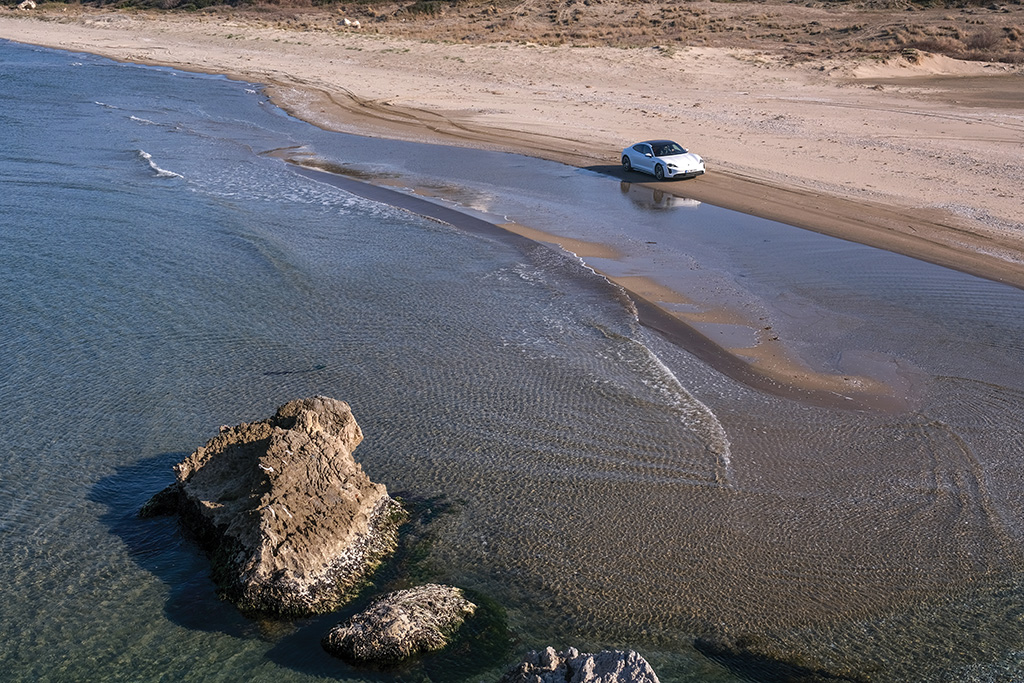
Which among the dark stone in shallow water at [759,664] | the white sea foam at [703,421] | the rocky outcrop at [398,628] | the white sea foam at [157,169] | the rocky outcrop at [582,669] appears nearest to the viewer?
the rocky outcrop at [582,669]

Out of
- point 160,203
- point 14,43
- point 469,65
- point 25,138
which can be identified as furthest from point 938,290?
point 14,43

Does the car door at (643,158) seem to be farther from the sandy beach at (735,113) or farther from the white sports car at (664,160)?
the sandy beach at (735,113)

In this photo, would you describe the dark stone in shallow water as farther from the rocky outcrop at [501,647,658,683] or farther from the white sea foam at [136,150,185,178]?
the white sea foam at [136,150,185,178]

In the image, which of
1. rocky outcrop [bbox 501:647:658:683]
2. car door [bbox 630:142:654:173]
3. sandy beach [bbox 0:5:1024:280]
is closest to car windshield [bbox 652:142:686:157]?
car door [bbox 630:142:654:173]

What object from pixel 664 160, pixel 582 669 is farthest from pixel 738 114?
pixel 582 669

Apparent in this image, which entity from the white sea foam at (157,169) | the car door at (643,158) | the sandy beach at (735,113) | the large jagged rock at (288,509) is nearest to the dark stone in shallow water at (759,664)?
the large jagged rock at (288,509)

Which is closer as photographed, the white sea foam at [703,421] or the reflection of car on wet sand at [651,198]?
the white sea foam at [703,421]

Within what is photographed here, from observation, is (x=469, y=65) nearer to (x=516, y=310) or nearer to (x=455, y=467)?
(x=516, y=310)
